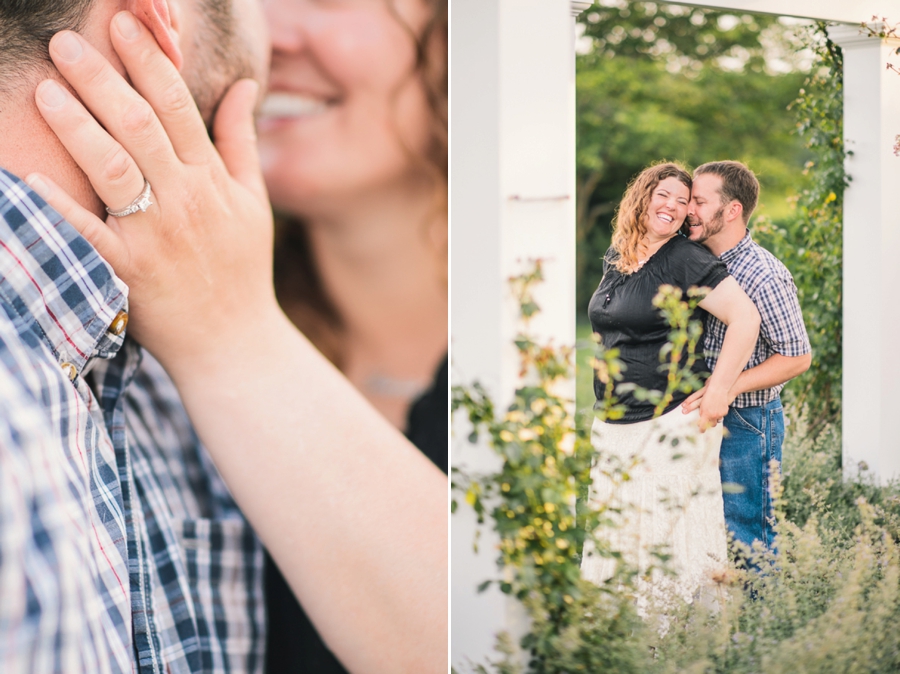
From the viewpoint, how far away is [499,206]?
1.92 meters

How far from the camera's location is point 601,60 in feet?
6.42

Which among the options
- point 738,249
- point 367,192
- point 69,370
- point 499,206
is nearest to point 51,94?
point 69,370

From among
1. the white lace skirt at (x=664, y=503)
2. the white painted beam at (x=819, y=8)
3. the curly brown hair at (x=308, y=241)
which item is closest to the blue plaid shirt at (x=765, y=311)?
the white lace skirt at (x=664, y=503)

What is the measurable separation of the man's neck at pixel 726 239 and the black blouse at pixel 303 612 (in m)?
0.82

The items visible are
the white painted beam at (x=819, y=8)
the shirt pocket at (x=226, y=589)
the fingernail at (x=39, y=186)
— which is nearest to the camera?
the fingernail at (x=39, y=186)

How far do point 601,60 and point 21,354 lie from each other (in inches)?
67.3

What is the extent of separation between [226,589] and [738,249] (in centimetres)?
159

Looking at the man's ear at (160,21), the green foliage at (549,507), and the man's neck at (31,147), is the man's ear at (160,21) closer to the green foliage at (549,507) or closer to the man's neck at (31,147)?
the man's neck at (31,147)

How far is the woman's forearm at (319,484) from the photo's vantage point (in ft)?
3.78

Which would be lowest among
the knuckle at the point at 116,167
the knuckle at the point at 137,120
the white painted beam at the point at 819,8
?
the knuckle at the point at 116,167

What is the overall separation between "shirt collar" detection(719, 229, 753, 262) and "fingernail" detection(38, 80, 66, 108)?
1.63 meters

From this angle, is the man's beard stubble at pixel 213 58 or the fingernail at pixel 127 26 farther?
the man's beard stubble at pixel 213 58

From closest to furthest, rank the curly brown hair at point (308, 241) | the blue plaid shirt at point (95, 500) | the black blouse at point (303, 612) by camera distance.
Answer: the blue plaid shirt at point (95, 500) → the black blouse at point (303, 612) → the curly brown hair at point (308, 241)

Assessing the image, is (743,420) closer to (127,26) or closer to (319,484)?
(319,484)
